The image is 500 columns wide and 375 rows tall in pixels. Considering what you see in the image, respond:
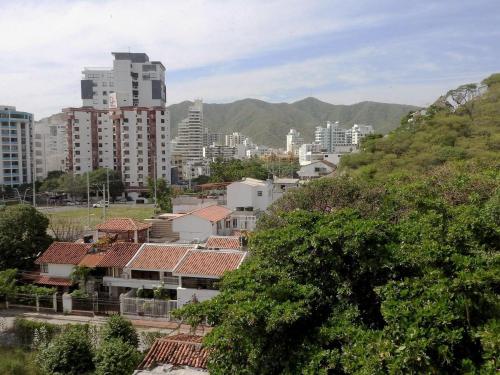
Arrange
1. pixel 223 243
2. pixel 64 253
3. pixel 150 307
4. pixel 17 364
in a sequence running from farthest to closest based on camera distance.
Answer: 1. pixel 223 243
2. pixel 64 253
3. pixel 150 307
4. pixel 17 364

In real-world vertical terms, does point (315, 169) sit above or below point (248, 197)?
above

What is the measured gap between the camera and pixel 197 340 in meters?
12.7

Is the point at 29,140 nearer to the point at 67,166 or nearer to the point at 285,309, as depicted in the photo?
the point at 67,166

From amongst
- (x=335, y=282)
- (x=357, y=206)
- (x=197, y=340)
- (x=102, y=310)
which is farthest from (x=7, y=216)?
(x=335, y=282)

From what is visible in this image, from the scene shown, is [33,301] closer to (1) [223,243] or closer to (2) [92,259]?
(2) [92,259]

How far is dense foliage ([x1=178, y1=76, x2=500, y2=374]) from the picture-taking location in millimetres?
6398

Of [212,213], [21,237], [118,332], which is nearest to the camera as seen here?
[118,332]

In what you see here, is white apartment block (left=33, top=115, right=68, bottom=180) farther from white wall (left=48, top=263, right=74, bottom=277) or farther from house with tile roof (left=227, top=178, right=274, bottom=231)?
white wall (left=48, top=263, right=74, bottom=277)

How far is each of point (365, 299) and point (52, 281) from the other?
16.1 meters

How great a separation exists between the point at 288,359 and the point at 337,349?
0.86 metres

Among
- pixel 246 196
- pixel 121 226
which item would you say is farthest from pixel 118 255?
pixel 246 196

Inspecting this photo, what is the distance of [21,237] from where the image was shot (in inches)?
861

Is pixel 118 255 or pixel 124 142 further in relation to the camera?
pixel 124 142

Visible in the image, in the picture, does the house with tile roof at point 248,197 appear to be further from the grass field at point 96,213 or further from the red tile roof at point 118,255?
the red tile roof at point 118,255
